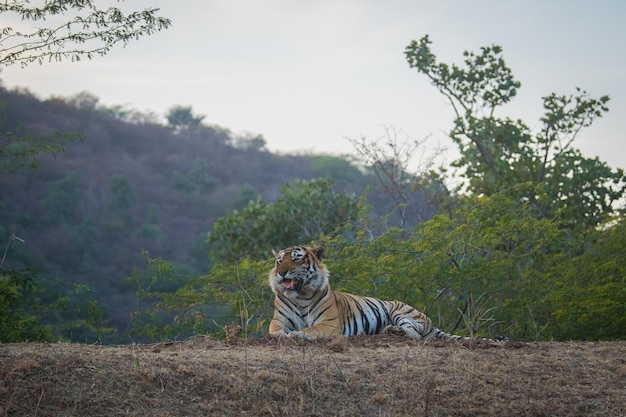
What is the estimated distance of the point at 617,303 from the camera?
12.6m

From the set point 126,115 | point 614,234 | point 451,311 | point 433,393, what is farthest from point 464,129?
point 126,115

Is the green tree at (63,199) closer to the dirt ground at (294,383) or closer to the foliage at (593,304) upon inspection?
the foliage at (593,304)

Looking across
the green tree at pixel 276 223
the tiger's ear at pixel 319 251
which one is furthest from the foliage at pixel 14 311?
the green tree at pixel 276 223

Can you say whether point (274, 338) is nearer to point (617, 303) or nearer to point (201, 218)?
point (617, 303)

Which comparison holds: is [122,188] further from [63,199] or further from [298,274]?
[298,274]

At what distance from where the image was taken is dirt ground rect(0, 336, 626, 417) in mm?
5621

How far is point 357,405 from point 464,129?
15.3 metres

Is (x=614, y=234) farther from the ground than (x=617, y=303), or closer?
farther from the ground

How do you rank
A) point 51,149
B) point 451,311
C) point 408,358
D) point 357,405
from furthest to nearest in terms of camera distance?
point 451,311
point 51,149
point 408,358
point 357,405

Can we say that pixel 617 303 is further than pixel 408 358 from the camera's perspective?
Yes

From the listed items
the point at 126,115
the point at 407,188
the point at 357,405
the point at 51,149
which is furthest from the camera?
the point at 126,115

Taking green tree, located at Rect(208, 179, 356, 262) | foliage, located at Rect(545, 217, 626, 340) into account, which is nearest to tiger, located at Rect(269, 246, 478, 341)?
foliage, located at Rect(545, 217, 626, 340)

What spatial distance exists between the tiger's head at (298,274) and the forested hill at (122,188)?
66.1 feet

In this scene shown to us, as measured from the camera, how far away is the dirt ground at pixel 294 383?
5.62 m
